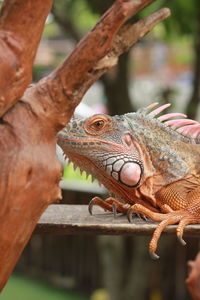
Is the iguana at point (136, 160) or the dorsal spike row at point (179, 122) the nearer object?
the iguana at point (136, 160)

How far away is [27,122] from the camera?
1229mm

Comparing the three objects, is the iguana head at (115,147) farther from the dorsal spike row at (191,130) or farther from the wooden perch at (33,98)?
the wooden perch at (33,98)

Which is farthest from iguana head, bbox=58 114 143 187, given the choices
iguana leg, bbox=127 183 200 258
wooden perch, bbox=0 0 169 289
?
wooden perch, bbox=0 0 169 289

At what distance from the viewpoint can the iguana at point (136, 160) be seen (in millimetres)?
1774

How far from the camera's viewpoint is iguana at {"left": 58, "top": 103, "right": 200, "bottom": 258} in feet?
5.82

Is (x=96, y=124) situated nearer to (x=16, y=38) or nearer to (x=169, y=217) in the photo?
(x=169, y=217)

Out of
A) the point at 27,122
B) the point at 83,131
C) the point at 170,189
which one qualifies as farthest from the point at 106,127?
the point at 27,122

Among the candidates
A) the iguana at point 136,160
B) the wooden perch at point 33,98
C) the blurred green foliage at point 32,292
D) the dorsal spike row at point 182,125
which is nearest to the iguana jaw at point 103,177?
the iguana at point 136,160

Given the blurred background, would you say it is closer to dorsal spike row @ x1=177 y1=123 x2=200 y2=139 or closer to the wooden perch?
dorsal spike row @ x1=177 y1=123 x2=200 y2=139

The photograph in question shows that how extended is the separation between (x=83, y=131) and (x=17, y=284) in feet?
13.4

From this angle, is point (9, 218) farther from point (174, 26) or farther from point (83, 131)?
point (174, 26)

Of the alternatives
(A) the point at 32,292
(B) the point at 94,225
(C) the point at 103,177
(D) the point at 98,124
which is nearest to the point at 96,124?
(D) the point at 98,124

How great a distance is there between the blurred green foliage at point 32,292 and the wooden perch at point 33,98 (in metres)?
4.14

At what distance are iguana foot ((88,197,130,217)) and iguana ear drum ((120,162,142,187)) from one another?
9 centimetres
